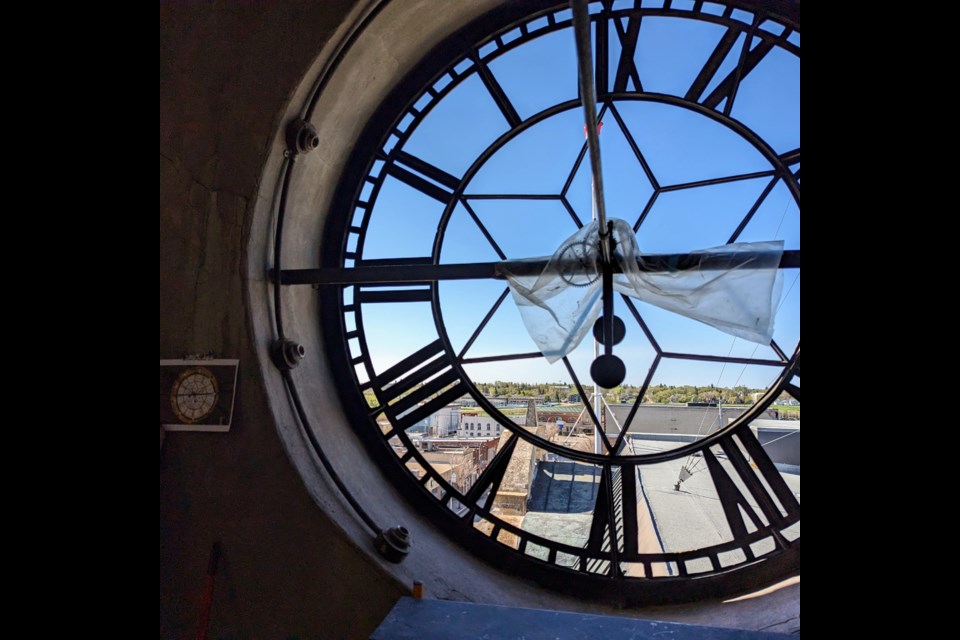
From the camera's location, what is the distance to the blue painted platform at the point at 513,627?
2.43ft

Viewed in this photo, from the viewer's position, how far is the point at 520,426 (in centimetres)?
195

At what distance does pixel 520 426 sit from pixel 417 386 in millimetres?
451

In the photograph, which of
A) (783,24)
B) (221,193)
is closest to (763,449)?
(783,24)

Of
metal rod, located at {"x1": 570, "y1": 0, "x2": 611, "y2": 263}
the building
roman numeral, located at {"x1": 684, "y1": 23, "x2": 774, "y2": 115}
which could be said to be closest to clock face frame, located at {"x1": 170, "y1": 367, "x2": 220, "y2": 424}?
the building

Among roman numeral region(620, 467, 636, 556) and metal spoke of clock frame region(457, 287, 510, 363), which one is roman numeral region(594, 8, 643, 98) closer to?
metal spoke of clock frame region(457, 287, 510, 363)

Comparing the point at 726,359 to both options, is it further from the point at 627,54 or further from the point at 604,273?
the point at 627,54

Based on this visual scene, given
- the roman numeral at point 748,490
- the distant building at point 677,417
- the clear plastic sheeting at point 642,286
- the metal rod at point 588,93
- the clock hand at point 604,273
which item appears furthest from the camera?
the distant building at point 677,417

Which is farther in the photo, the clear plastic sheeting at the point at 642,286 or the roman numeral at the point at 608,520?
the roman numeral at the point at 608,520

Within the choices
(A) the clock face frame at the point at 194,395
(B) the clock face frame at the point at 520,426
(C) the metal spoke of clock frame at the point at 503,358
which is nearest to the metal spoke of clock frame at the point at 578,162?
(B) the clock face frame at the point at 520,426

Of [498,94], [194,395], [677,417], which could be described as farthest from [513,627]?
[498,94]

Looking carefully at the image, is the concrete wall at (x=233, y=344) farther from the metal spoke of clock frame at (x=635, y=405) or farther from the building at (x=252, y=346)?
the metal spoke of clock frame at (x=635, y=405)

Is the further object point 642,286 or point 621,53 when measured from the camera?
point 621,53
